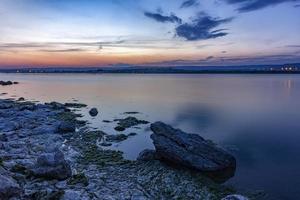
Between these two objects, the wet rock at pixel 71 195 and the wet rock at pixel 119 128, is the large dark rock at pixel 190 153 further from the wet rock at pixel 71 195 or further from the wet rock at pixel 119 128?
the wet rock at pixel 119 128

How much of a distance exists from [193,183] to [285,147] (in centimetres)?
1362

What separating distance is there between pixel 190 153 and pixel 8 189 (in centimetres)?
1173

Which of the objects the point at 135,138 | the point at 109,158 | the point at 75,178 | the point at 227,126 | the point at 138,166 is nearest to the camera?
the point at 75,178

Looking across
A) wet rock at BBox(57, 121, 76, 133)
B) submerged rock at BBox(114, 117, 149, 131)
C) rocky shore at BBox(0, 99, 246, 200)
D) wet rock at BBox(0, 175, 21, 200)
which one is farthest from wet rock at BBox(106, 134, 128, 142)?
wet rock at BBox(0, 175, 21, 200)

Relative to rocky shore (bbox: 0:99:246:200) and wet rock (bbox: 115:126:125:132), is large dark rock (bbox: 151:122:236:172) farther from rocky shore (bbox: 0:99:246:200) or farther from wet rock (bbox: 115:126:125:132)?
wet rock (bbox: 115:126:125:132)

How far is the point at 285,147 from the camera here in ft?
93.1

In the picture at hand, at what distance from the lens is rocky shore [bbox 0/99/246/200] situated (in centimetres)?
1614

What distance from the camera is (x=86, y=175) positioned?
62.8 feet

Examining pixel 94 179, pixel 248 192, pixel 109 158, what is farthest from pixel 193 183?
pixel 109 158

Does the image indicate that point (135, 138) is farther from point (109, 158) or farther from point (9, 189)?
point (9, 189)

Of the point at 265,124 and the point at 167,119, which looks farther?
the point at 167,119

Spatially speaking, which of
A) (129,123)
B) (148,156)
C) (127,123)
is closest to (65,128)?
(127,123)

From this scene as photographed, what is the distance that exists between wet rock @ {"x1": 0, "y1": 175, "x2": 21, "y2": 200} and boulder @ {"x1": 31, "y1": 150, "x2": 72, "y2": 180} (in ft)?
8.67

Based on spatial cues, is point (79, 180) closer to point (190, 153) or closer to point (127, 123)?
point (190, 153)
